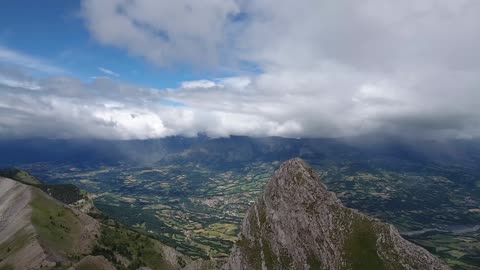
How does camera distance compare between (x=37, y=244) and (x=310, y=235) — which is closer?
(x=310, y=235)

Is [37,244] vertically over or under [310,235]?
under

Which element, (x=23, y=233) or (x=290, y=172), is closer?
(x=290, y=172)

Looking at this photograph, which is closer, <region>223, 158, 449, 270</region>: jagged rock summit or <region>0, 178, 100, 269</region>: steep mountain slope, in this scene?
<region>223, 158, 449, 270</region>: jagged rock summit

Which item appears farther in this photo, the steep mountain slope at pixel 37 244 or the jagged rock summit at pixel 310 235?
the steep mountain slope at pixel 37 244

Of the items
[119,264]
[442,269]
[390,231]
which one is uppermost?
[390,231]

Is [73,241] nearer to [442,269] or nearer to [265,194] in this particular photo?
[265,194]

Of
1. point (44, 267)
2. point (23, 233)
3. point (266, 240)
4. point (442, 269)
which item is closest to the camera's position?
point (442, 269)

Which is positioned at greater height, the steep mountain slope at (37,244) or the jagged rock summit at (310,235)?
the jagged rock summit at (310,235)

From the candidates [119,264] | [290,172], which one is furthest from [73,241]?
[290,172]
